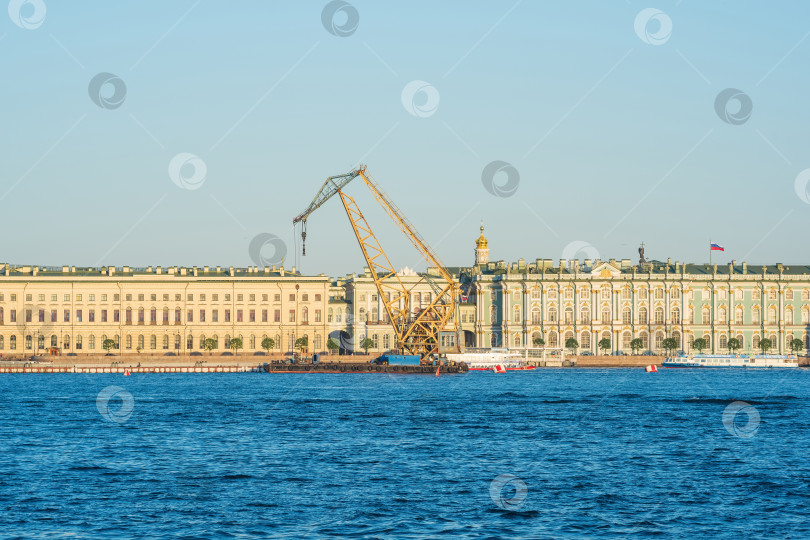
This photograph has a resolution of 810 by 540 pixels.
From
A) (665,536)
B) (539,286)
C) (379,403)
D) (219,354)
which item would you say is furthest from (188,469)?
(539,286)

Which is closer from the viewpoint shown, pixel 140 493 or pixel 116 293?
pixel 140 493

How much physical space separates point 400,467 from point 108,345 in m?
87.7

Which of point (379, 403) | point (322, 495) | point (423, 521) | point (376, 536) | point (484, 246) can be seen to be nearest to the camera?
point (376, 536)

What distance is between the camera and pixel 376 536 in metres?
24.6

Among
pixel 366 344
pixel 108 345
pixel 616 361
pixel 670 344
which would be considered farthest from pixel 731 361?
pixel 108 345

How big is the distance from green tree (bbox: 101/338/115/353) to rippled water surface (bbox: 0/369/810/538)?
2155 inches

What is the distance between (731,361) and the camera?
385 ft

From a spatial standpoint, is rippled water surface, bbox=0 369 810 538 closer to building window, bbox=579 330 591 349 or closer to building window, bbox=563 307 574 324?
building window, bbox=579 330 591 349

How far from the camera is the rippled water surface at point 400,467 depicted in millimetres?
26125

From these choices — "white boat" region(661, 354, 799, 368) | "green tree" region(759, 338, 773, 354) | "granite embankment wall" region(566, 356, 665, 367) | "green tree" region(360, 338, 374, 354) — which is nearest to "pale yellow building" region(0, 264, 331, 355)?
"green tree" region(360, 338, 374, 354)

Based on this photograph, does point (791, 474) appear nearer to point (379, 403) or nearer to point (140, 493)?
point (140, 493)

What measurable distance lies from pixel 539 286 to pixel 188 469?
9478cm

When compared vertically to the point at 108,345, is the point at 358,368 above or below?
below

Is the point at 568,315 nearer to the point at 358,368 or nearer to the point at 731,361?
the point at 731,361
